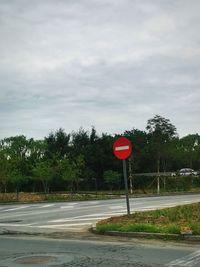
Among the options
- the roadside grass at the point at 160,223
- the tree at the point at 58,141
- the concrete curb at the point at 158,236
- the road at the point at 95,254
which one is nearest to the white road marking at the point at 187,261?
the road at the point at 95,254

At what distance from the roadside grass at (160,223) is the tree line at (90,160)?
2641 cm

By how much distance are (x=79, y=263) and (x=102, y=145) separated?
211 ft

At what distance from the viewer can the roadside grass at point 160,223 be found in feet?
45.4

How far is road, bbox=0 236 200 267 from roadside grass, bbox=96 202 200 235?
1.08 metres

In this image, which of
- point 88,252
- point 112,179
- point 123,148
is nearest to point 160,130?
point 112,179

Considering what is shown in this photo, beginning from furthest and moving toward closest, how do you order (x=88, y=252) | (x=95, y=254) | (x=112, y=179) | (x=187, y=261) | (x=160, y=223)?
(x=112, y=179), (x=160, y=223), (x=88, y=252), (x=95, y=254), (x=187, y=261)

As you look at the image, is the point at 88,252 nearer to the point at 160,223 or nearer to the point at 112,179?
the point at 160,223

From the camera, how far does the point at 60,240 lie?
14.0m

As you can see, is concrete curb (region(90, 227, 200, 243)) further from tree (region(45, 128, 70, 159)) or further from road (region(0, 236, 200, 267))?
tree (region(45, 128, 70, 159))

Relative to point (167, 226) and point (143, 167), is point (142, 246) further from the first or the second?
point (143, 167)

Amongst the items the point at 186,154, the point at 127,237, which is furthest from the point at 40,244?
the point at 186,154

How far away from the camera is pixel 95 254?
36.7 ft

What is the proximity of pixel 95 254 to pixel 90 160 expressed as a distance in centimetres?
6028

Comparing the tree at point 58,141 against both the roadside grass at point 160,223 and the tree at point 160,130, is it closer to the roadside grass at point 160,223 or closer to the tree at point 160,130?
the tree at point 160,130
